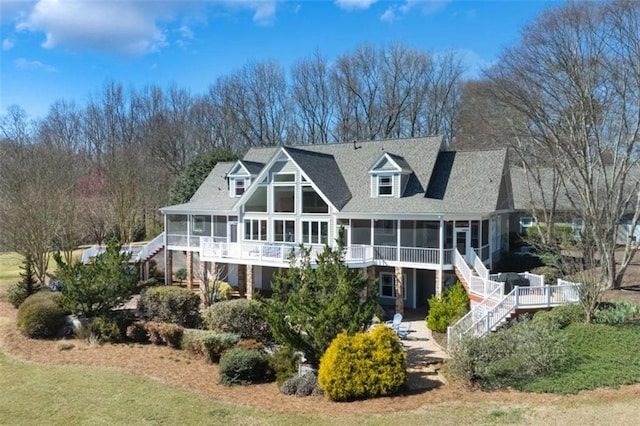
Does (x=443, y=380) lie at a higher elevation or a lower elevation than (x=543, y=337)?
lower

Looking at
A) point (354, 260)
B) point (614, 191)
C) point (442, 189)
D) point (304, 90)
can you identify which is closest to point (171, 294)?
point (354, 260)

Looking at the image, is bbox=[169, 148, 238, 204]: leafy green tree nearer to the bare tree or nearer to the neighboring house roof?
the neighboring house roof

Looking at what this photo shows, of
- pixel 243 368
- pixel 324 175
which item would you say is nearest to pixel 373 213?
pixel 324 175

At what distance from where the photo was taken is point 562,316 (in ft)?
55.0

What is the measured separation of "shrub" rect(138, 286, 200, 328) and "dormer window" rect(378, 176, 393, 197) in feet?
35.6

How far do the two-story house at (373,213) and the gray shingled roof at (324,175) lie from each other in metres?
0.08

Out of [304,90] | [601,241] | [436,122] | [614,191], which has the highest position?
[304,90]

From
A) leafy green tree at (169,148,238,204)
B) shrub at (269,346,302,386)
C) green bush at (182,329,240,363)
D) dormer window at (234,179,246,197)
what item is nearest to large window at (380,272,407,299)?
green bush at (182,329,240,363)

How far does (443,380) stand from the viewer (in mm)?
13984

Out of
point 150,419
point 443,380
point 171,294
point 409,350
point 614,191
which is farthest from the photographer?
point 614,191

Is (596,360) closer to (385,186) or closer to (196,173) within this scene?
(385,186)

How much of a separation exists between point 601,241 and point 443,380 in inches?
473

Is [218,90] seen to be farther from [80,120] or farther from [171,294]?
[171,294]

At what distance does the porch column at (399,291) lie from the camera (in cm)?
2217
